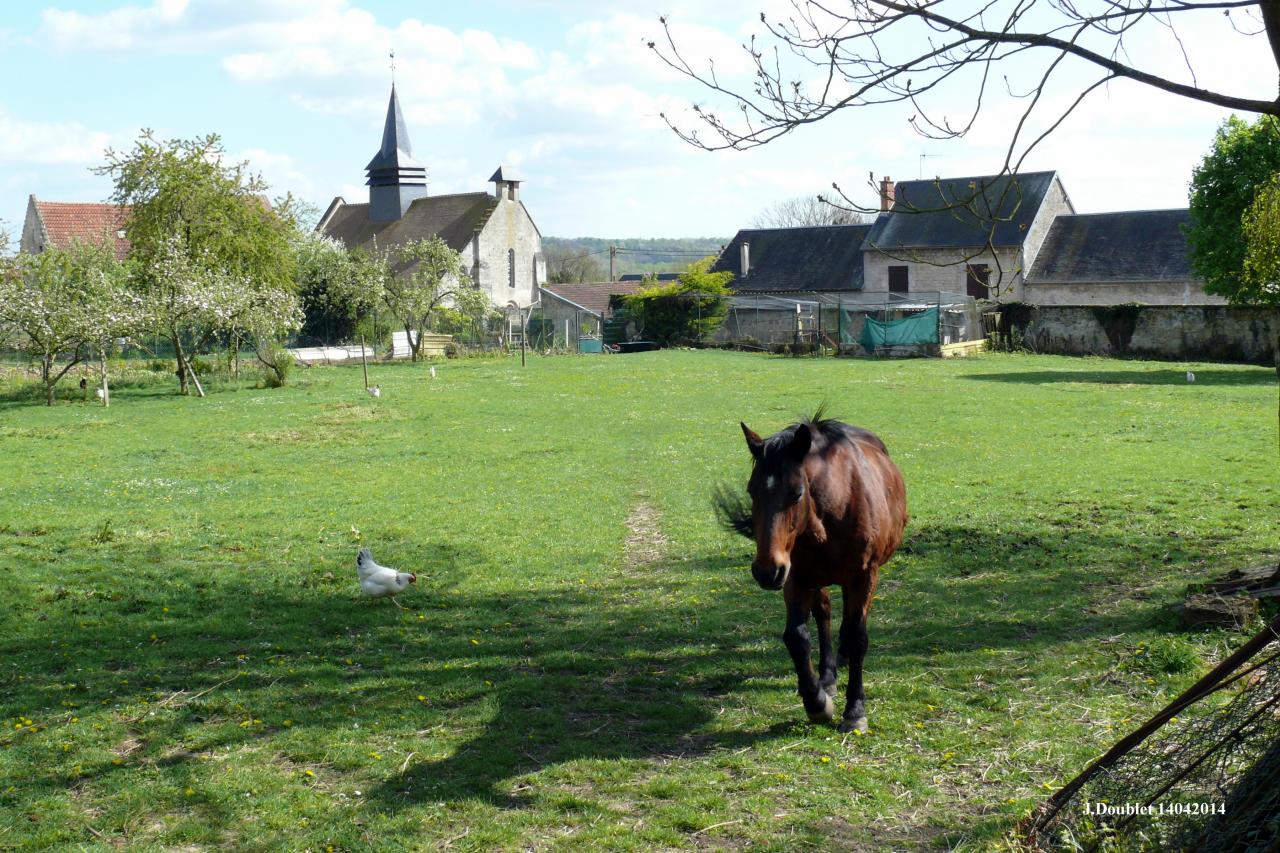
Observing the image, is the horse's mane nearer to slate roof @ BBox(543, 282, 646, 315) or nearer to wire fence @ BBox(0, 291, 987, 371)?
wire fence @ BBox(0, 291, 987, 371)

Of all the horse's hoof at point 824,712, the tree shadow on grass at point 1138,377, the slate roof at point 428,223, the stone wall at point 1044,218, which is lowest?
the horse's hoof at point 824,712

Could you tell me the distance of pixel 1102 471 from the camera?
15.7 metres

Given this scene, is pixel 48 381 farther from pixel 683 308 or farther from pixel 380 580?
pixel 683 308

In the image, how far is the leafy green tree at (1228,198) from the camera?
119 feet

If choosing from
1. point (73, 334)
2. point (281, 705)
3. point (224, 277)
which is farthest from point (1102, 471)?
point (224, 277)

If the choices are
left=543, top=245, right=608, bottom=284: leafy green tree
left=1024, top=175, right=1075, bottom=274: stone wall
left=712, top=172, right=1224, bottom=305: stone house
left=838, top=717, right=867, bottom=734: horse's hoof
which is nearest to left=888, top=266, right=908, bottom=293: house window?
left=712, top=172, right=1224, bottom=305: stone house

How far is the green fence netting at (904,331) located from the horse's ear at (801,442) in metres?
41.2

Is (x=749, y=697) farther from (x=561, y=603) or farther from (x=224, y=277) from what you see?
(x=224, y=277)

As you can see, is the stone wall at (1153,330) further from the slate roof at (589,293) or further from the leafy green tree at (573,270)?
the leafy green tree at (573,270)

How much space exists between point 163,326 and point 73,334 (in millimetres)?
3247

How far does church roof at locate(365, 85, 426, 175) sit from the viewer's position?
80.6m

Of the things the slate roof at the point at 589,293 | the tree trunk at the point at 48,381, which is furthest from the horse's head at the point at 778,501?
the slate roof at the point at 589,293

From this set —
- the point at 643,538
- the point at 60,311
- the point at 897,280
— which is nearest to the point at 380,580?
the point at 643,538

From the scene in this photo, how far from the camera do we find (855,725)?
20.3ft
